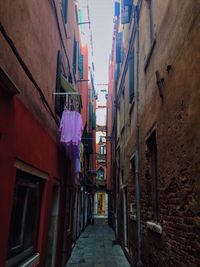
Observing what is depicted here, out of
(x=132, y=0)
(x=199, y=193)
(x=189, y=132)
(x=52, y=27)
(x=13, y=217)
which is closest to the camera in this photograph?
(x=199, y=193)

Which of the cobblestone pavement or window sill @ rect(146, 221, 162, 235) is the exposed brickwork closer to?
window sill @ rect(146, 221, 162, 235)

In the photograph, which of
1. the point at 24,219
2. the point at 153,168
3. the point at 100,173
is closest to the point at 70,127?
the point at 153,168

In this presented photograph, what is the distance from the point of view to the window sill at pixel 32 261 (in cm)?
444

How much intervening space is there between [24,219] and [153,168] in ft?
9.15

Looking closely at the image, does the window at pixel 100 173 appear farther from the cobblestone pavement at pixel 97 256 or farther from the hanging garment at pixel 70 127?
the hanging garment at pixel 70 127

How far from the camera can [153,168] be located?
6266 mm

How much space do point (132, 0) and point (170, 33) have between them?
5.88m

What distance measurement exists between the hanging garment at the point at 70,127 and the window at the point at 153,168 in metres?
1.50

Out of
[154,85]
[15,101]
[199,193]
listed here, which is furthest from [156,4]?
[199,193]

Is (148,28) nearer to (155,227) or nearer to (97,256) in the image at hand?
(155,227)

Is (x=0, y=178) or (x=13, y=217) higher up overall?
(x=0, y=178)

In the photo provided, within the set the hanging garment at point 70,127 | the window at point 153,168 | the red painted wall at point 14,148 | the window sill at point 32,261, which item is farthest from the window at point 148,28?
the window sill at point 32,261

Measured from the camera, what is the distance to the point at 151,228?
558 centimetres

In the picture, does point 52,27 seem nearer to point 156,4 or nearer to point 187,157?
point 156,4
